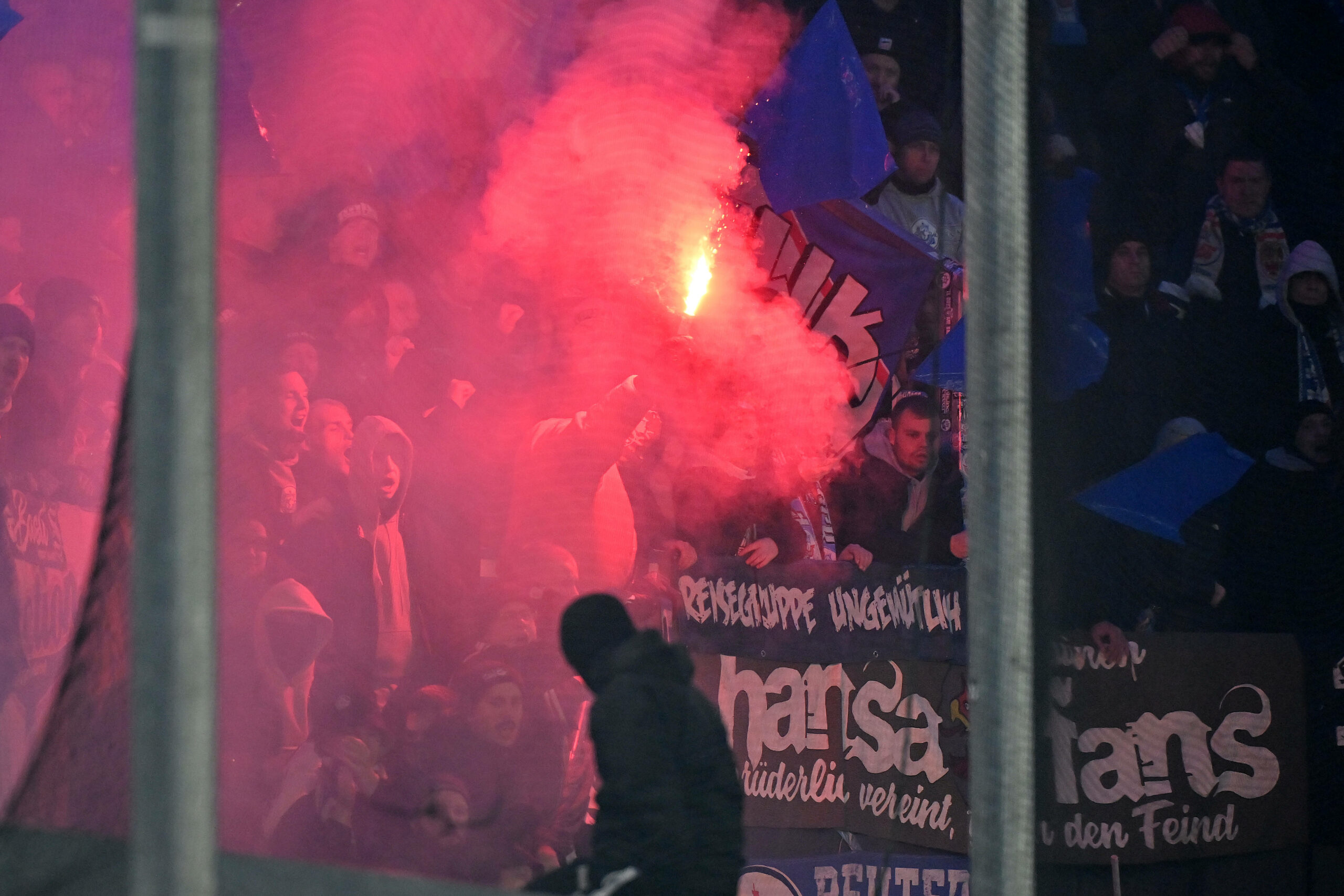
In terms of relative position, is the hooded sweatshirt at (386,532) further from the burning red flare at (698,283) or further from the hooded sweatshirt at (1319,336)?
the hooded sweatshirt at (1319,336)

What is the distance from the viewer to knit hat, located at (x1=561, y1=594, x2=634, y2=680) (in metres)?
2.90

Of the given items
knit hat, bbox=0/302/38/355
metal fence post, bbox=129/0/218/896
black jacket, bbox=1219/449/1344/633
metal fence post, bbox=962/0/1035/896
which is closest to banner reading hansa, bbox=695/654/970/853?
black jacket, bbox=1219/449/1344/633

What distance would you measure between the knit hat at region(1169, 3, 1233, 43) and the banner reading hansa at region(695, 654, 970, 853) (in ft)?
7.36


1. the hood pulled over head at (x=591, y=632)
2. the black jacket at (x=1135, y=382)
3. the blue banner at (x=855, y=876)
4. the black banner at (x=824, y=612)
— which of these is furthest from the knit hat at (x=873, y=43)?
the blue banner at (x=855, y=876)

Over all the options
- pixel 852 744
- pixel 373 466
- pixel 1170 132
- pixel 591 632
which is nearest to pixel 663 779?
pixel 591 632

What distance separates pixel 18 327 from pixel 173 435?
5231 millimetres

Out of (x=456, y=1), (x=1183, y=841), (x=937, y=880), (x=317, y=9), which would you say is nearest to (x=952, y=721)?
(x=937, y=880)

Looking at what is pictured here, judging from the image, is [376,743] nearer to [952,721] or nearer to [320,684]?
[320,684]

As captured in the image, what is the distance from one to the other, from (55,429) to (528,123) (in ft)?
8.84

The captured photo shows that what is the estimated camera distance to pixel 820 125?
15.3 feet

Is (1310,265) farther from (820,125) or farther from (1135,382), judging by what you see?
(820,125)

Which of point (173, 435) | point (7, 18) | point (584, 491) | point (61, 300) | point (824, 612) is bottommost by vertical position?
point (824, 612)

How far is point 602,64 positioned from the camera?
16.6 ft

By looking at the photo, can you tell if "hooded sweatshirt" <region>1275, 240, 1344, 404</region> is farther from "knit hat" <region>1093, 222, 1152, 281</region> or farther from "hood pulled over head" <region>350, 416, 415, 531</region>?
"hood pulled over head" <region>350, 416, 415, 531</region>
